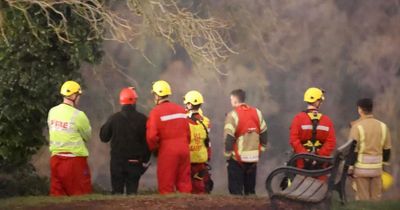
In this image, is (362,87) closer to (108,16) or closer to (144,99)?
(144,99)

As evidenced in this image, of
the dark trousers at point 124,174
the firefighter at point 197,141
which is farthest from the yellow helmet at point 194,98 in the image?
the dark trousers at point 124,174

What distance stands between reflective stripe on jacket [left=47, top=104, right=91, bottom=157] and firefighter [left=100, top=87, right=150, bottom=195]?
308 mm

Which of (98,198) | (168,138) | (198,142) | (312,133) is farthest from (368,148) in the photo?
(98,198)

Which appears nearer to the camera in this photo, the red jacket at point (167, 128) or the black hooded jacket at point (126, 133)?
the red jacket at point (167, 128)

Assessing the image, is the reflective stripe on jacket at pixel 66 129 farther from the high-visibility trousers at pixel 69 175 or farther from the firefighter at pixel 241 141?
the firefighter at pixel 241 141

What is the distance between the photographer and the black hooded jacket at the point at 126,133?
36.3 feet

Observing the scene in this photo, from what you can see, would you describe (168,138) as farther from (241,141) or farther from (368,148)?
(368,148)

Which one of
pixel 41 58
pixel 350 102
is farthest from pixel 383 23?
pixel 41 58

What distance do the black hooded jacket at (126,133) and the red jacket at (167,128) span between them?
211 mm

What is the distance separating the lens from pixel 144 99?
14.6 m

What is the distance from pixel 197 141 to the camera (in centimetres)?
1155

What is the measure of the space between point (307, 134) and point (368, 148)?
0.83 m

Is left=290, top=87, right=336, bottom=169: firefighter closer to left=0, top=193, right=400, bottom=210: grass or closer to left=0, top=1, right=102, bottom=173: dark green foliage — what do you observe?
left=0, top=193, right=400, bottom=210: grass

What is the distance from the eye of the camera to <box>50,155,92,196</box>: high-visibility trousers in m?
11.1
